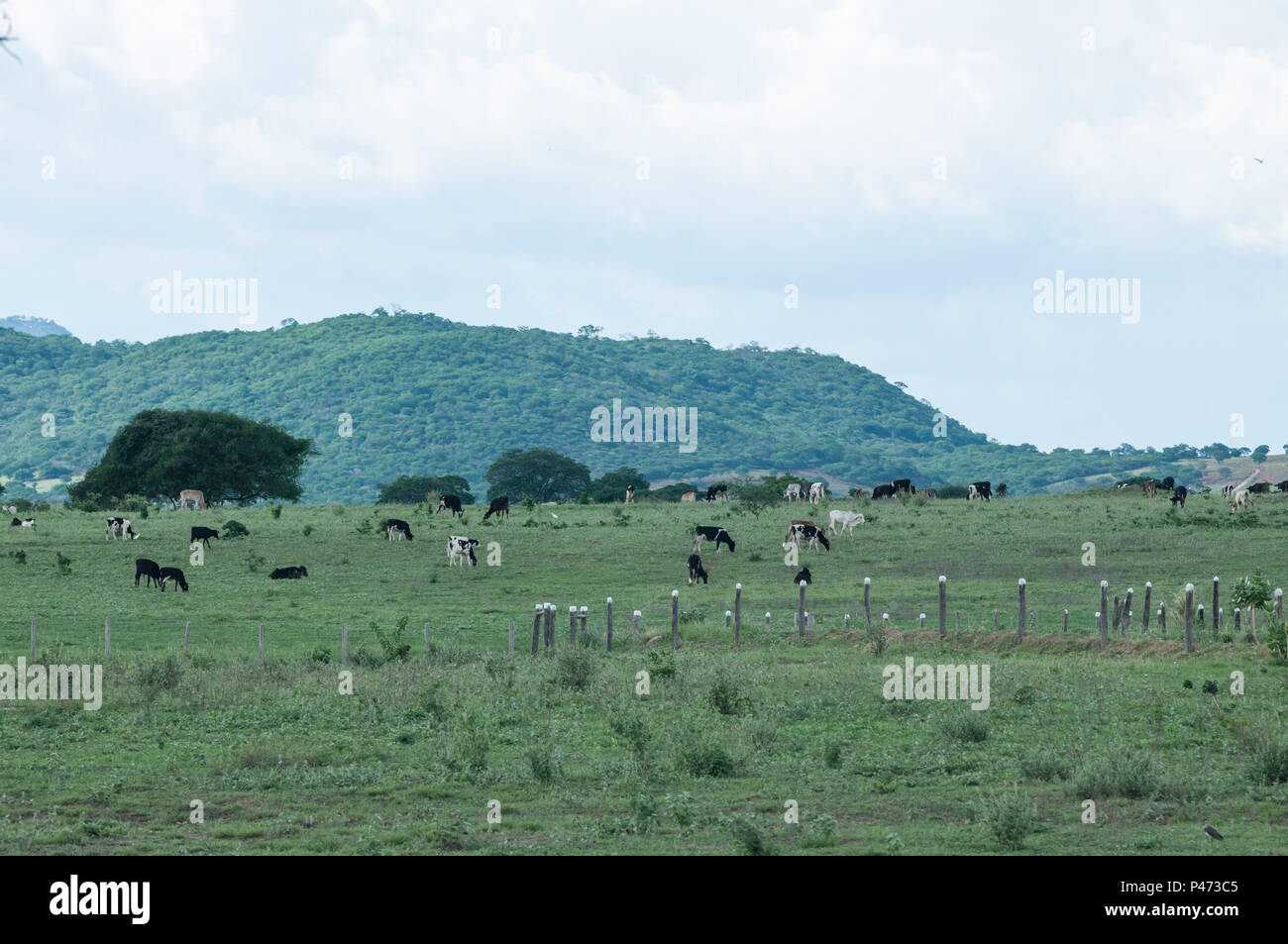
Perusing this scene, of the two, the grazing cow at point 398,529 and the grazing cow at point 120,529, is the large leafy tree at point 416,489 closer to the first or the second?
the grazing cow at point 398,529

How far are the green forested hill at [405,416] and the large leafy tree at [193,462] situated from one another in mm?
54290

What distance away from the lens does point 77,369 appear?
186 meters

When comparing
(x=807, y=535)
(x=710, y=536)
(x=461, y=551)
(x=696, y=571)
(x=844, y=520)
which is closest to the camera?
(x=696, y=571)

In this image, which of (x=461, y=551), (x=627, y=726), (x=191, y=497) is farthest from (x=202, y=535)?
(x=627, y=726)

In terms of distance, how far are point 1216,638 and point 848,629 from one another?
729 centimetres

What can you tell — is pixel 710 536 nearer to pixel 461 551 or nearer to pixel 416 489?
pixel 461 551

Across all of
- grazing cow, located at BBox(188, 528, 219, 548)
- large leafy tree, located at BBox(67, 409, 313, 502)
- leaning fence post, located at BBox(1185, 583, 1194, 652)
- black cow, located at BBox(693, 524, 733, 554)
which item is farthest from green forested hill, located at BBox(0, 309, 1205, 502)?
leaning fence post, located at BBox(1185, 583, 1194, 652)

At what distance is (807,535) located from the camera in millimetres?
48031

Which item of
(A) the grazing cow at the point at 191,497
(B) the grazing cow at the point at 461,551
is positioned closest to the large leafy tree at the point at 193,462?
(A) the grazing cow at the point at 191,497

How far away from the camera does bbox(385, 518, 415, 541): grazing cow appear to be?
164ft

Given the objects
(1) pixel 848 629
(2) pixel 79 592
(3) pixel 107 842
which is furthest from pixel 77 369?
(3) pixel 107 842

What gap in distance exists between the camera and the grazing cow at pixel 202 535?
4769 cm

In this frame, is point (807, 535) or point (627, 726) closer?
point (627, 726)

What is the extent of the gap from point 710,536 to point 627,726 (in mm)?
31202
